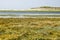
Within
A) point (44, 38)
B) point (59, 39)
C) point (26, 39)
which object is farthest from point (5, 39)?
point (59, 39)

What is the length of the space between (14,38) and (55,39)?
2.71m

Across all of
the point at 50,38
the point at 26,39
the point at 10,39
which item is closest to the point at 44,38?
the point at 50,38

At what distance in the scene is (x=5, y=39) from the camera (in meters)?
13.4

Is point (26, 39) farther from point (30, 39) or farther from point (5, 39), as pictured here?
point (5, 39)

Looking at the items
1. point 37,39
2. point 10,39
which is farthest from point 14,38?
point 37,39

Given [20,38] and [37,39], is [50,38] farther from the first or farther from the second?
[20,38]

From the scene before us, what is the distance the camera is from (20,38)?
13.7 metres

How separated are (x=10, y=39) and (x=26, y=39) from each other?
41.5 inches

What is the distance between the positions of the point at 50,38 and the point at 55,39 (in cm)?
55

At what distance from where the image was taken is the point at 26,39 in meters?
13.3

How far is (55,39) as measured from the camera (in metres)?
13.4

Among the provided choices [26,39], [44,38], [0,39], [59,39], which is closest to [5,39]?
[0,39]

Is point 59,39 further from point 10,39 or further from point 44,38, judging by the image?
point 10,39

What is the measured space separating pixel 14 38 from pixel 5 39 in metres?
0.60
